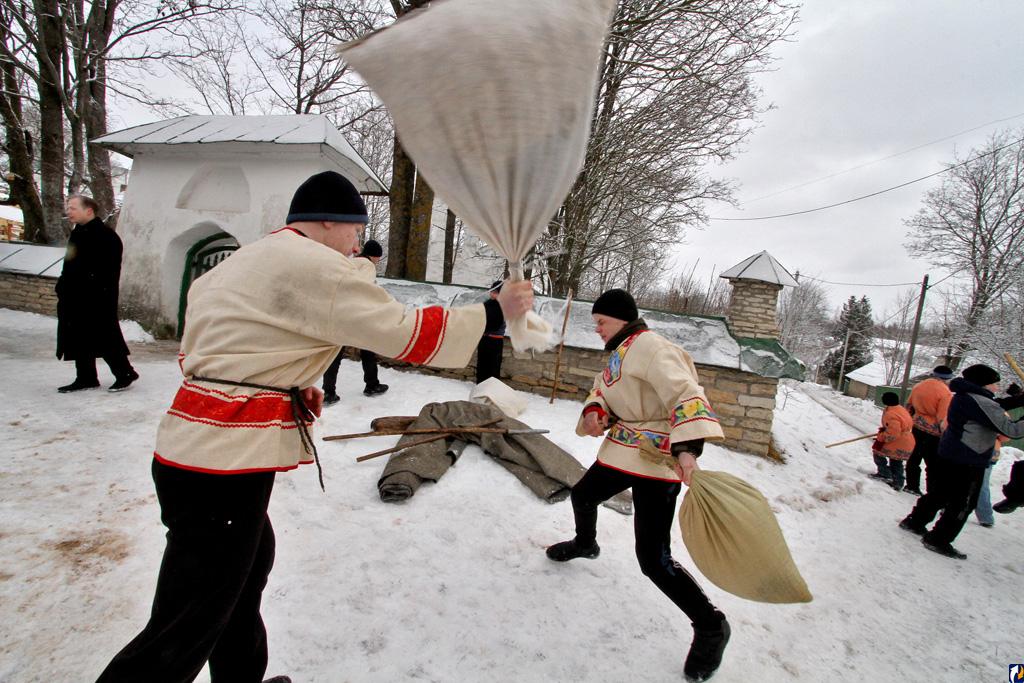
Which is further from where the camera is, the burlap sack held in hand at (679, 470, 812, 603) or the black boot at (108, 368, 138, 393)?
the black boot at (108, 368, 138, 393)

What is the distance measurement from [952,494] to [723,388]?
7.90 ft

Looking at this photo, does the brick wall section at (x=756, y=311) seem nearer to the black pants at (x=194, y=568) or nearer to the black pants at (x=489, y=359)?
the black pants at (x=489, y=359)

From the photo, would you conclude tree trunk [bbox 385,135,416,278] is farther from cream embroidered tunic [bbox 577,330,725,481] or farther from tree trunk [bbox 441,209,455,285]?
cream embroidered tunic [bbox 577,330,725,481]

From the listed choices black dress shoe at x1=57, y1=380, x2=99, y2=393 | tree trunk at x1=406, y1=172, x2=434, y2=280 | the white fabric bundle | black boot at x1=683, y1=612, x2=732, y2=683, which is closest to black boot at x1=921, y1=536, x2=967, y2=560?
black boot at x1=683, y1=612, x2=732, y2=683

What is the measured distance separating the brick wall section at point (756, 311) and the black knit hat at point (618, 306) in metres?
4.66

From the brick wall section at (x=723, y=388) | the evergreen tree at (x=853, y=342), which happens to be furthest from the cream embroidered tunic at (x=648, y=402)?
the evergreen tree at (x=853, y=342)

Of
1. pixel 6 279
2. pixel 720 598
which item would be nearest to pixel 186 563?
pixel 720 598

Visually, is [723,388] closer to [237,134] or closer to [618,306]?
[618,306]

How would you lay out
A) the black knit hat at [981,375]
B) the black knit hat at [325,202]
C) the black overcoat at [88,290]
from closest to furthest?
the black knit hat at [325,202] → the black knit hat at [981,375] → the black overcoat at [88,290]

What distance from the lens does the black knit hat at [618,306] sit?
7.79 feet

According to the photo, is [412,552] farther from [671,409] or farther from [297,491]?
[671,409]

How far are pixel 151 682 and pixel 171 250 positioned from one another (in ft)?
31.2

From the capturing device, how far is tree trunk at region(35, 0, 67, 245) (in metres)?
9.36

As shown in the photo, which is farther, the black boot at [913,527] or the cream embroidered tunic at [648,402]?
the black boot at [913,527]
